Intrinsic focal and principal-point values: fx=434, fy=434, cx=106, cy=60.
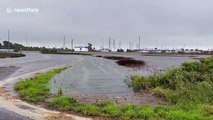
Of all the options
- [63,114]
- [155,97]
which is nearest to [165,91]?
[155,97]

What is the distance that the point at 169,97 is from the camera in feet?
48.5

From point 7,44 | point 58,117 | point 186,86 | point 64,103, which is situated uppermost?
point 7,44

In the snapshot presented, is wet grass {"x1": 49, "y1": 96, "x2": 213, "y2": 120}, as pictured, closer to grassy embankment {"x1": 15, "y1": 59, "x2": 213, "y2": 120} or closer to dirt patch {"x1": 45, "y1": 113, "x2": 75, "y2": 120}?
grassy embankment {"x1": 15, "y1": 59, "x2": 213, "y2": 120}

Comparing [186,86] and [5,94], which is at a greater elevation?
[186,86]

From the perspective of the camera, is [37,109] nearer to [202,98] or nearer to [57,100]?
[57,100]

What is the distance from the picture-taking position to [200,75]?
1858cm

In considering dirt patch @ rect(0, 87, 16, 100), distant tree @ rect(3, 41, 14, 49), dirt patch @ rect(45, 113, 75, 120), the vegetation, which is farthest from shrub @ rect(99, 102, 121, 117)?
distant tree @ rect(3, 41, 14, 49)

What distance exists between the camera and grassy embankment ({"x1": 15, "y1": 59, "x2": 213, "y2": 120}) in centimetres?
1180

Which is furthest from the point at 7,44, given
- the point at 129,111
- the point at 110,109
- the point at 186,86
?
the point at 129,111

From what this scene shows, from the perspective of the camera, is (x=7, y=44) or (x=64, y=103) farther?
(x=7, y=44)

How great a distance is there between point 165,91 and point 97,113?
4.33m

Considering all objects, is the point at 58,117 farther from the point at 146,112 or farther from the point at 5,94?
the point at 5,94

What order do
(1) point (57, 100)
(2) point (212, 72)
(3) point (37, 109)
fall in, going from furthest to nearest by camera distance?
1. (2) point (212, 72)
2. (1) point (57, 100)
3. (3) point (37, 109)

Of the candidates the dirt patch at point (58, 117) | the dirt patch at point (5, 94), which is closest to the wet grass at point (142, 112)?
the dirt patch at point (58, 117)
